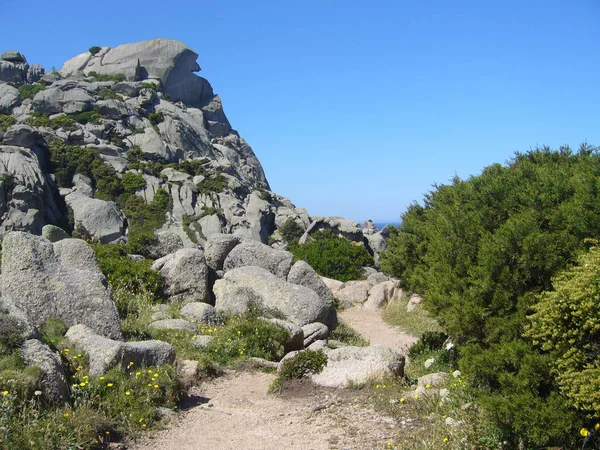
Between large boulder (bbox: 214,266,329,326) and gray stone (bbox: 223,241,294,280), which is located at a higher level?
gray stone (bbox: 223,241,294,280)

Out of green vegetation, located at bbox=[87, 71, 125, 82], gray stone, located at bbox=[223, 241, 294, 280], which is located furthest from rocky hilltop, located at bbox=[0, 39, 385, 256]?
gray stone, located at bbox=[223, 241, 294, 280]

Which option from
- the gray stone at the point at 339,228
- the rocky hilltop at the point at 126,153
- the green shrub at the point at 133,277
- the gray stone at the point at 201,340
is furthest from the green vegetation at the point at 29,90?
the gray stone at the point at 201,340

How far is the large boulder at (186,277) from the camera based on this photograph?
15922mm

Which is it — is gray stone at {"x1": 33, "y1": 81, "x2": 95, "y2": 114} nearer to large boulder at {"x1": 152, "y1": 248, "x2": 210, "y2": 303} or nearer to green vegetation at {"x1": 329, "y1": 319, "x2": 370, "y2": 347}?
large boulder at {"x1": 152, "y1": 248, "x2": 210, "y2": 303}

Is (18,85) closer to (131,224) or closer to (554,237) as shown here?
(131,224)

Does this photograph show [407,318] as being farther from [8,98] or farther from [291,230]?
[8,98]

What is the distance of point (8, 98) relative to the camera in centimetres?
7862

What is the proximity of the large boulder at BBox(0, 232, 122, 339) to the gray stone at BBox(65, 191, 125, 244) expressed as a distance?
43.2 metres

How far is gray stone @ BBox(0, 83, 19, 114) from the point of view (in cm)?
7744

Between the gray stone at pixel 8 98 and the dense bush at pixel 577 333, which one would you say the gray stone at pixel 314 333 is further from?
the gray stone at pixel 8 98

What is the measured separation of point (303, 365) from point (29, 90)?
86064 mm

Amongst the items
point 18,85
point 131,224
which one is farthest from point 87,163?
point 18,85

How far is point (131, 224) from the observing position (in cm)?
5859

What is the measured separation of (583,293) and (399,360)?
4.37 metres
